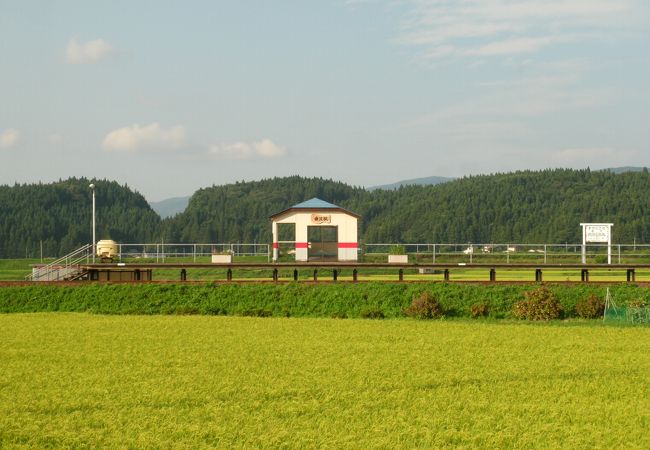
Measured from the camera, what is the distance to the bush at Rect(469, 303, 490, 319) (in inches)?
1510

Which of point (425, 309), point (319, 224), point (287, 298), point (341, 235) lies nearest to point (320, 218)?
point (319, 224)

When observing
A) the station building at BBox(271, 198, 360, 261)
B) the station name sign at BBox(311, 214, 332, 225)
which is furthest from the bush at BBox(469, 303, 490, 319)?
the station name sign at BBox(311, 214, 332, 225)

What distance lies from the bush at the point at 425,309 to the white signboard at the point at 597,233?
17.8 m

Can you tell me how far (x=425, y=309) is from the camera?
3809 centimetres

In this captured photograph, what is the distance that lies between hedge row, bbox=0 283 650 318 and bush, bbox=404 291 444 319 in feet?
2.01

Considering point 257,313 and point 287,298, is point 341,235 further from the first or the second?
point 257,313

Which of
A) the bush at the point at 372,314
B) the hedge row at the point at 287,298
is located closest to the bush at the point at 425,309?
the hedge row at the point at 287,298

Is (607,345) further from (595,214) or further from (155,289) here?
(595,214)

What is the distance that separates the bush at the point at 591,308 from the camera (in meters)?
38.0

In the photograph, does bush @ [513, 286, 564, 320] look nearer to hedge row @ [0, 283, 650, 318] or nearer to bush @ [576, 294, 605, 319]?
hedge row @ [0, 283, 650, 318]

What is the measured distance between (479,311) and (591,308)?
4627mm

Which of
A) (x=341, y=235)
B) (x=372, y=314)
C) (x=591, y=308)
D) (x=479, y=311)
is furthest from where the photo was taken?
(x=341, y=235)

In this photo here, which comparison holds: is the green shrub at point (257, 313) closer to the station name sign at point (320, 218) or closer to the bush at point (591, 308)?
the station name sign at point (320, 218)

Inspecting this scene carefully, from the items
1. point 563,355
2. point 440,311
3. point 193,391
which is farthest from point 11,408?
point 440,311
